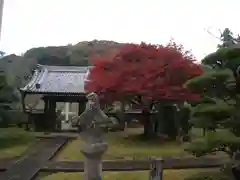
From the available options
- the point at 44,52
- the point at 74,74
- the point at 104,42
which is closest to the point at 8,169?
the point at 74,74

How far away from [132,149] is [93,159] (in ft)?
20.1

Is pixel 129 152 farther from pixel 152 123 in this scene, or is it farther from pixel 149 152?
pixel 152 123

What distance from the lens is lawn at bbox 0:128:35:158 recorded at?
11762mm

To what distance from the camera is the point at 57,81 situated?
20734 millimetres

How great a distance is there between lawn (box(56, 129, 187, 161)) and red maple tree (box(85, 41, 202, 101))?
6.26 feet

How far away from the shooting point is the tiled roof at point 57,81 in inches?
758

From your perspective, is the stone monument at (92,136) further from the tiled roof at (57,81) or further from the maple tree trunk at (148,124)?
the tiled roof at (57,81)

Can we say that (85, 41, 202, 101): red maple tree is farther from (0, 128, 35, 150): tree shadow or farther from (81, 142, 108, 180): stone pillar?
(81, 142, 108, 180): stone pillar

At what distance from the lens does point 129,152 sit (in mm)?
11992

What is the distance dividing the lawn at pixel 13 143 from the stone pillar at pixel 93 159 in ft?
18.4

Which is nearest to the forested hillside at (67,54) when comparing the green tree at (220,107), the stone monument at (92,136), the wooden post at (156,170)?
the green tree at (220,107)

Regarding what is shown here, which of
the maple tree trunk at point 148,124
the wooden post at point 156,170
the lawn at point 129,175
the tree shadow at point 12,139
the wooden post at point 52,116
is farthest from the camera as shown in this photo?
the wooden post at point 52,116

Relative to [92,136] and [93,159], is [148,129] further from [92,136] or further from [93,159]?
[92,136]

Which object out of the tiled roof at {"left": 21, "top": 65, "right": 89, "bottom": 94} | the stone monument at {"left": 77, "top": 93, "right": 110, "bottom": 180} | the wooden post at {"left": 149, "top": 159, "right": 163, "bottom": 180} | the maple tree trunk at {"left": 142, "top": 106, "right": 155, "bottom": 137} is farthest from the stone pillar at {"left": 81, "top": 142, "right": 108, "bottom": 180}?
the tiled roof at {"left": 21, "top": 65, "right": 89, "bottom": 94}
